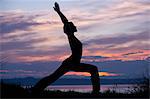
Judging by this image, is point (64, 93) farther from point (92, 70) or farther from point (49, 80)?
point (92, 70)

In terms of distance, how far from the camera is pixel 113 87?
19.6 metres

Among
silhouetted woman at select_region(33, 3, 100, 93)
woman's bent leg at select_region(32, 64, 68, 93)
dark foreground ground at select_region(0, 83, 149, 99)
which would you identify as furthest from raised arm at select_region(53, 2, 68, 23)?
dark foreground ground at select_region(0, 83, 149, 99)

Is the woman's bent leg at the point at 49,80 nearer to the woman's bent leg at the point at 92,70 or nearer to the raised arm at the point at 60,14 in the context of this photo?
the woman's bent leg at the point at 92,70

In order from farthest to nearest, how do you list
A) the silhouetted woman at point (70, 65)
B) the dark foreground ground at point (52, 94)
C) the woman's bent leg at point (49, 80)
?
the woman's bent leg at point (49, 80) < the silhouetted woman at point (70, 65) < the dark foreground ground at point (52, 94)

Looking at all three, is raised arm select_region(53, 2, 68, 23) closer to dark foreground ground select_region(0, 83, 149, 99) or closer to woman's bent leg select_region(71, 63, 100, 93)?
woman's bent leg select_region(71, 63, 100, 93)

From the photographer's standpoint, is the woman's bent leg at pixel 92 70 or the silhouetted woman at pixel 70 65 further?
the woman's bent leg at pixel 92 70

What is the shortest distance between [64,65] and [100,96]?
1.53 m

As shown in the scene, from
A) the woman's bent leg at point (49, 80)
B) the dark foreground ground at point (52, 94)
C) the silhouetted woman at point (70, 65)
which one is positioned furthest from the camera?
the woman's bent leg at point (49, 80)

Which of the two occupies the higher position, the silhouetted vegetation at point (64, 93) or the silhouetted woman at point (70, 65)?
the silhouetted woman at point (70, 65)

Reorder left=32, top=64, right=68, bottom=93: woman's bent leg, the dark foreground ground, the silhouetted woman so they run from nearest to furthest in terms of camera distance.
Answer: the dark foreground ground, the silhouetted woman, left=32, top=64, right=68, bottom=93: woman's bent leg

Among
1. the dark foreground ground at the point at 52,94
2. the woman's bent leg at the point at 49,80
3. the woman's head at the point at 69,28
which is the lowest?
the dark foreground ground at the point at 52,94

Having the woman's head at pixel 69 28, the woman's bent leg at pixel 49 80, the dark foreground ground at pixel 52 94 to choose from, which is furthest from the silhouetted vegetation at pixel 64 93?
the woman's head at pixel 69 28

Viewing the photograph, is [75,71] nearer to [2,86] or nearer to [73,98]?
[73,98]

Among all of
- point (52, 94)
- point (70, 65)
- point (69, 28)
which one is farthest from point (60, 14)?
point (52, 94)
